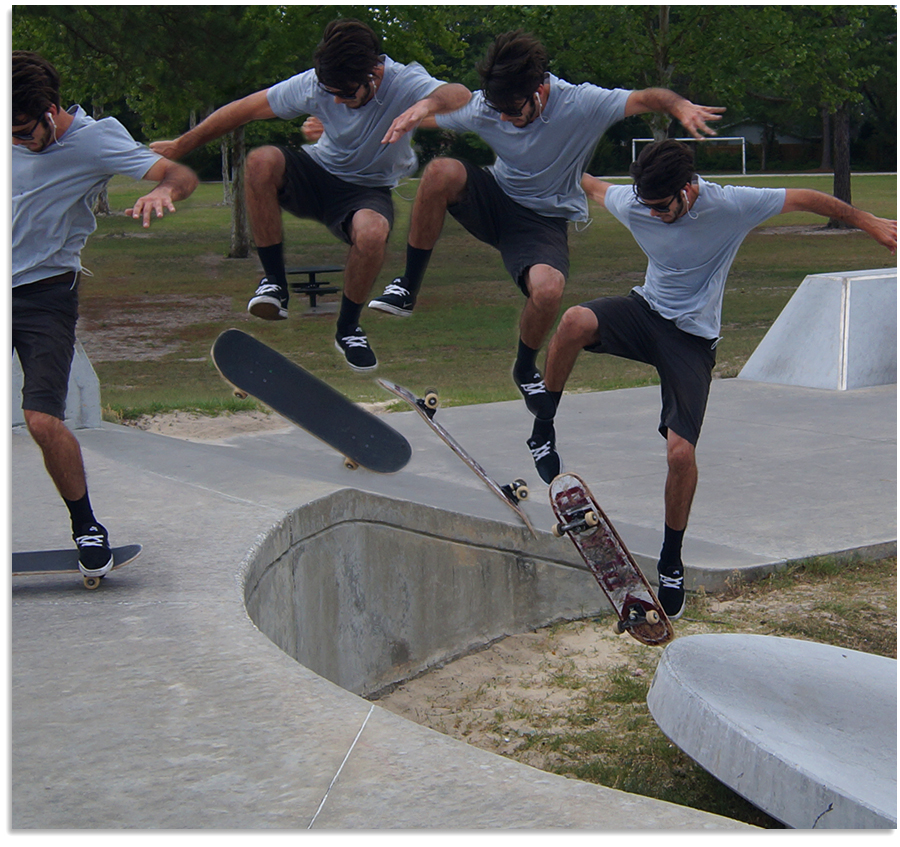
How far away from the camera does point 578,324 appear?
508cm

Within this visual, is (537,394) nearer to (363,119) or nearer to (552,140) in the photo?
(552,140)

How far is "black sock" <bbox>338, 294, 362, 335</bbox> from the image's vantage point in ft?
16.5

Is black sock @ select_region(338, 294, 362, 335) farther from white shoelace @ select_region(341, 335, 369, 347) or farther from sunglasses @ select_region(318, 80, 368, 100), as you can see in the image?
sunglasses @ select_region(318, 80, 368, 100)

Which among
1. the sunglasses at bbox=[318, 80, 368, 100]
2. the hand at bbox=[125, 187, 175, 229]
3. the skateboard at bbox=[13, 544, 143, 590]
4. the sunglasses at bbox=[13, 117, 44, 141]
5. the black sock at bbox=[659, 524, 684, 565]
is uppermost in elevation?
the sunglasses at bbox=[318, 80, 368, 100]

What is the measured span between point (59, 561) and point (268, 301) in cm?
159

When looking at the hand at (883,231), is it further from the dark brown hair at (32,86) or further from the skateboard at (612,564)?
the dark brown hair at (32,86)

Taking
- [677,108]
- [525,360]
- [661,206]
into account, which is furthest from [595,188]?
[525,360]

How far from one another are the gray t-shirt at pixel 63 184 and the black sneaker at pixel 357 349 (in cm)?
117

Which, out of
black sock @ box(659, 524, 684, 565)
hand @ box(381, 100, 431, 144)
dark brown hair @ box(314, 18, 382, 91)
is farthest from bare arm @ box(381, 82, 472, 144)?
black sock @ box(659, 524, 684, 565)

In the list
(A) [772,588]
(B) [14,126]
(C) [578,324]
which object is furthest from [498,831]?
(A) [772,588]

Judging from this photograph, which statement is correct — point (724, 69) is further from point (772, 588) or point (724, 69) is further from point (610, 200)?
point (772, 588)

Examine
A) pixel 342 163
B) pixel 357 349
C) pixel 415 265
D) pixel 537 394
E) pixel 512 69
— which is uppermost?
pixel 512 69

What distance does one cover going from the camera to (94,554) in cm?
488

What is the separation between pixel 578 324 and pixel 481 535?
2217mm
